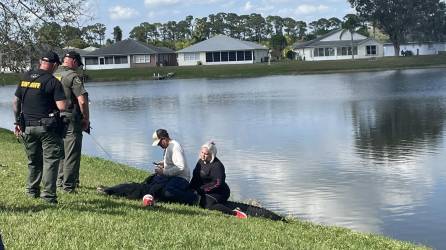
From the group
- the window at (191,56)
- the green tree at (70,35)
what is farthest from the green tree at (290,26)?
the green tree at (70,35)

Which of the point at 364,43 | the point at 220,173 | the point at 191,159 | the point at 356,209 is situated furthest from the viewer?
the point at 364,43

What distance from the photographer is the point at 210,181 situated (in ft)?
33.3

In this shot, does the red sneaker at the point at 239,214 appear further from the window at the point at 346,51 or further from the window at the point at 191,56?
the window at the point at 346,51

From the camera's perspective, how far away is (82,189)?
416 inches

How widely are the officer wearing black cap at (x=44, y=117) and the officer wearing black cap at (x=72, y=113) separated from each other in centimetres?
114

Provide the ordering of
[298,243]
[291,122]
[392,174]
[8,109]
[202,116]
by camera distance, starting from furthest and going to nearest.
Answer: [8,109] < [202,116] < [291,122] < [392,174] < [298,243]

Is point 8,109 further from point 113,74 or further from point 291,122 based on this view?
point 113,74

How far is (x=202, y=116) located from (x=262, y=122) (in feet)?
16.2

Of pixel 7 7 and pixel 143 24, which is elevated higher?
pixel 143 24

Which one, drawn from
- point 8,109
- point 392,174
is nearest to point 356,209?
point 392,174

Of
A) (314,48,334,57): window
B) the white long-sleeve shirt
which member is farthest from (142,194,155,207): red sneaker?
(314,48,334,57): window

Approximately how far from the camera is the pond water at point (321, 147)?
13.4 m

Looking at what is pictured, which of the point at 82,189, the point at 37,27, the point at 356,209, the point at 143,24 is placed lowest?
the point at 356,209

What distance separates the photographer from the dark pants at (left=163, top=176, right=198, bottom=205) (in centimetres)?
→ 998
